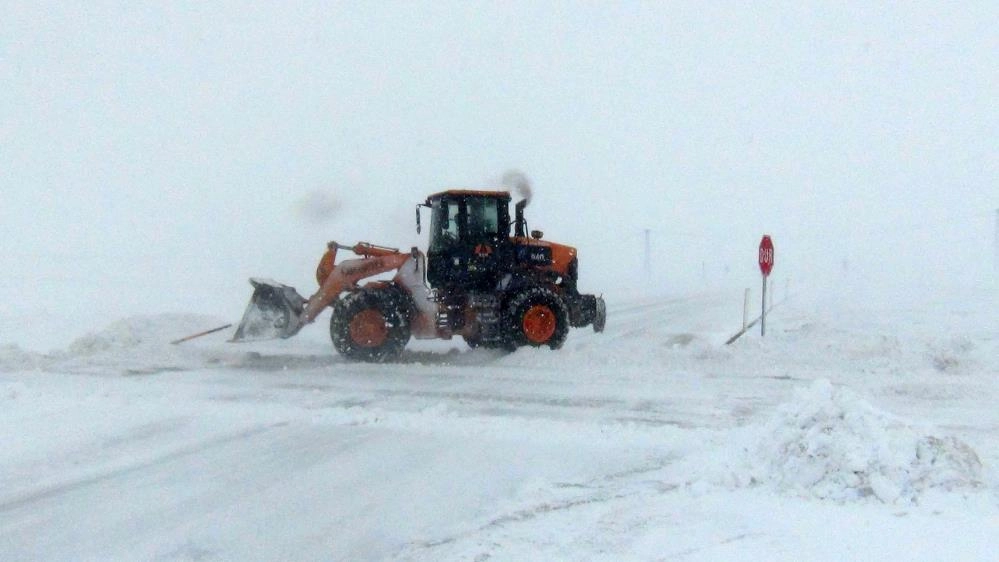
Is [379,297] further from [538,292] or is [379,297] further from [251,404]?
[251,404]

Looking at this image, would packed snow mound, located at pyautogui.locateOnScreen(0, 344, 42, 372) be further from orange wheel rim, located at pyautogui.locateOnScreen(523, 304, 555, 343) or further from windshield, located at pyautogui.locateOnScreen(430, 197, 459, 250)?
orange wheel rim, located at pyautogui.locateOnScreen(523, 304, 555, 343)

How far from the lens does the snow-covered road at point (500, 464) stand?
4.14 meters

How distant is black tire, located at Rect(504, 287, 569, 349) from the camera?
37.7 ft

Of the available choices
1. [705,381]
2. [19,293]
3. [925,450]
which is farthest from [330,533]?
[19,293]

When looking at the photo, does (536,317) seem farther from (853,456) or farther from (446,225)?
(853,456)

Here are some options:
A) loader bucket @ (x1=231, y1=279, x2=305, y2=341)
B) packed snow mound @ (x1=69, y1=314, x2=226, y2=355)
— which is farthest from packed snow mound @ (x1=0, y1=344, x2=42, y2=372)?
loader bucket @ (x1=231, y1=279, x2=305, y2=341)

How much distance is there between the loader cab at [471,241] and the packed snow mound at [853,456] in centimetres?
707

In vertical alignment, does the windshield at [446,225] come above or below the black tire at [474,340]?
above

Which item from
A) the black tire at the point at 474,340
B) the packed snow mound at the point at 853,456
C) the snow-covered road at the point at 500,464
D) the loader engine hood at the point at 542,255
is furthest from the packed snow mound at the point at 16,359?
the packed snow mound at the point at 853,456

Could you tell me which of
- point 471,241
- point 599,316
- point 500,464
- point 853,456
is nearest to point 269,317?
point 471,241

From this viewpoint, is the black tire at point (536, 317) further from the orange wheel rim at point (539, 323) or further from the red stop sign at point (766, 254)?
the red stop sign at point (766, 254)

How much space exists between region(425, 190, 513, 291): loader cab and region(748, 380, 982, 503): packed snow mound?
707cm

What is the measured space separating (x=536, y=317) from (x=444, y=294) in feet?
4.62

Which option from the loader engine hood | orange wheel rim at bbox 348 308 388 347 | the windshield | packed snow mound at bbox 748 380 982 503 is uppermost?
the windshield
